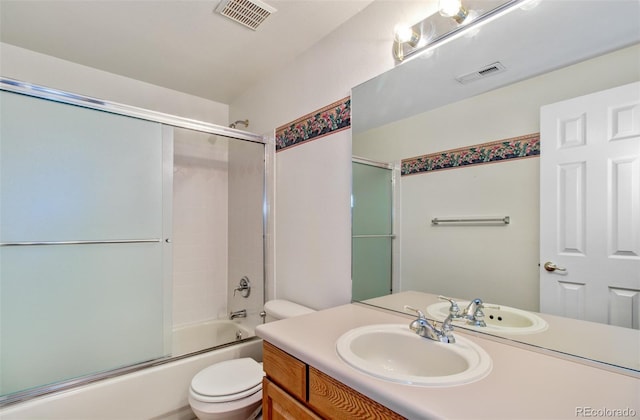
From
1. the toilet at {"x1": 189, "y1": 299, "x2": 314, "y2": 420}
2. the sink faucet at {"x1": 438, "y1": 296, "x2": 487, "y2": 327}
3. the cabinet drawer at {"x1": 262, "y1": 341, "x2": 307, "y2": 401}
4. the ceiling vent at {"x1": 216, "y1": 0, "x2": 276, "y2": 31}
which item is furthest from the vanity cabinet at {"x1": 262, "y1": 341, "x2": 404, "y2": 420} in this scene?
the ceiling vent at {"x1": 216, "y1": 0, "x2": 276, "y2": 31}

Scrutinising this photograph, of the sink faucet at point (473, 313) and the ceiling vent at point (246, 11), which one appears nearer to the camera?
the sink faucet at point (473, 313)

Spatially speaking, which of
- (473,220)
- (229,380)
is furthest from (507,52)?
(229,380)

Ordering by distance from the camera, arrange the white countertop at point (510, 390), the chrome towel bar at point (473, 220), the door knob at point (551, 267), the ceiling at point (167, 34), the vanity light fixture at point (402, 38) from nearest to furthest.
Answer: the white countertop at point (510, 390)
the door knob at point (551, 267)
the chrome towel bar at point (473, 220)
the vanity light fixture at point (402, 38)
the ceiling at point (167, 34)

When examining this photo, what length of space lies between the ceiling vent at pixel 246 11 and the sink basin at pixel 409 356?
161cm

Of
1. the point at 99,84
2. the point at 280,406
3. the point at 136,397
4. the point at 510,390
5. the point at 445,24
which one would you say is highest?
the point at 99,84

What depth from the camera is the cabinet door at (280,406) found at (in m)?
0.96

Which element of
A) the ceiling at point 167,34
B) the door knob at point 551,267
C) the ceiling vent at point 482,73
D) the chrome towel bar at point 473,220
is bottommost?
the door knob at point 551,267

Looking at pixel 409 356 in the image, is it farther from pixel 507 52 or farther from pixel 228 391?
pixel 507 52

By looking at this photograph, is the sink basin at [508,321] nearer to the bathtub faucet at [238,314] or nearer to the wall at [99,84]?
the bathtub faucet at [238,314]

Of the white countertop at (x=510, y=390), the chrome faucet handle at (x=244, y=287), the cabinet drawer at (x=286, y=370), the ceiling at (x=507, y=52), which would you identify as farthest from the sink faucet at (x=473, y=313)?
the chrome faucet handle at (x=244, y=287)

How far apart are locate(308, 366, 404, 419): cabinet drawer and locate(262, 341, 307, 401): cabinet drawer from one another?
41mm

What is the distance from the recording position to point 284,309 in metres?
1.76

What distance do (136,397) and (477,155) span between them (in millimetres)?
2000

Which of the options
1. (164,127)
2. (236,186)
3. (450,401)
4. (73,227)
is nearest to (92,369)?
(73,227)
